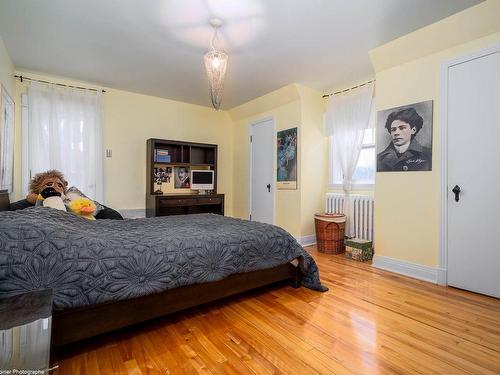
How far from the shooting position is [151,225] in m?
2.43

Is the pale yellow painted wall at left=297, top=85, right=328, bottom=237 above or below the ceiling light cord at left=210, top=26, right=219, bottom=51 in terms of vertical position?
below

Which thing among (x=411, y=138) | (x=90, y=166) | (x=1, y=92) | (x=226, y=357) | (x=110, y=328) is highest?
(x=1, y=92)

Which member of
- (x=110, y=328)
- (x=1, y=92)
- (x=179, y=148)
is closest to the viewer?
(x=110, y=328)

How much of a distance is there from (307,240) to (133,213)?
293 cm

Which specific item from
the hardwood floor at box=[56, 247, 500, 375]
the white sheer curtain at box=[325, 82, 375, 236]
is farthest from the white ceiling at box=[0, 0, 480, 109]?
the hardwood floor at box=[56, 247, 500, 375]

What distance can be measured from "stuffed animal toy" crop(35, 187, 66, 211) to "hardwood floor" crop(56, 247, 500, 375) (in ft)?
4.38

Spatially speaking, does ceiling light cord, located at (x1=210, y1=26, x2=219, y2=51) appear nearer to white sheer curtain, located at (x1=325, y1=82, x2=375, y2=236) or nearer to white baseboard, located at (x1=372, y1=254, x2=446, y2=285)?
white sheer curtain, located at (x1=325, y1=82, x2=375, y2=236)

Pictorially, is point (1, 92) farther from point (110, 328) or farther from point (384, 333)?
point (384, 333)

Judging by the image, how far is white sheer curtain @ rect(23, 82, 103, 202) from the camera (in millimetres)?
3502

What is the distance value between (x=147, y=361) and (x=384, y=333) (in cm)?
150

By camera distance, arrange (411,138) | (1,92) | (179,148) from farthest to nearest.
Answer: (179,148) → (411,138) → (1,92)

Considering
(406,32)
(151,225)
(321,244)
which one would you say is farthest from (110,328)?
(406,32)

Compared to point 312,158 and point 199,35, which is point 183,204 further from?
point 199,35

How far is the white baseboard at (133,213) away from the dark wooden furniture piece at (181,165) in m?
0.10
